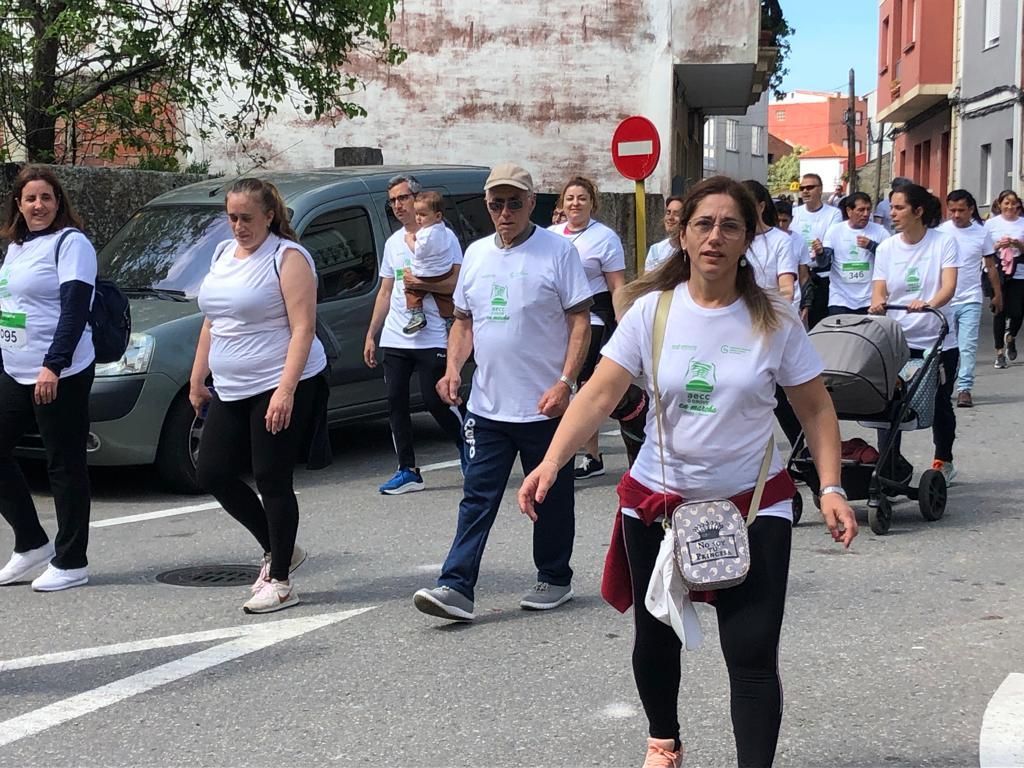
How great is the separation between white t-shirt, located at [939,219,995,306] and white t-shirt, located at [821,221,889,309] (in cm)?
63

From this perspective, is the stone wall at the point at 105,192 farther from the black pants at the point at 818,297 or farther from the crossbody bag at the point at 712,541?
the crossbody bag at the point at 712,541

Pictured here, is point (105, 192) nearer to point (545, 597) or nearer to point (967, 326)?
point (967, 326)

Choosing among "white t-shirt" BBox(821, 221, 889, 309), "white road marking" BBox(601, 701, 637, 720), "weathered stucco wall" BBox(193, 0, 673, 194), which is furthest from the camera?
"weathered stucco wall" BBox(193, 0, 673, 194)

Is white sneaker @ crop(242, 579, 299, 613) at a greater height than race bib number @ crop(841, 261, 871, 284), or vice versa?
race bib number @ crop(841, 261, 871, 284)

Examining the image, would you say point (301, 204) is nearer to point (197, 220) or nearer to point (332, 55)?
point (197, 220)

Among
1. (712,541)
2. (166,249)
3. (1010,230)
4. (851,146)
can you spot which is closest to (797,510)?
(712,541)

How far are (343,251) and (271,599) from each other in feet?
13.7

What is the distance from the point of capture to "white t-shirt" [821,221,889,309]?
1098cm

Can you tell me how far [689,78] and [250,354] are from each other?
21485mm

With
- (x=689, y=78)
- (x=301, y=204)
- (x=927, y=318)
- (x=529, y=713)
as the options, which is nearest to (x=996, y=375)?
(x=927, y=318)

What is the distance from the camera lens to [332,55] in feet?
48.7

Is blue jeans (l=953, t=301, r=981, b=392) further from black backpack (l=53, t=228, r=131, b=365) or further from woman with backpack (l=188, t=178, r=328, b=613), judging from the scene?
black backpack (l=53, t=228, r=131, b=365)

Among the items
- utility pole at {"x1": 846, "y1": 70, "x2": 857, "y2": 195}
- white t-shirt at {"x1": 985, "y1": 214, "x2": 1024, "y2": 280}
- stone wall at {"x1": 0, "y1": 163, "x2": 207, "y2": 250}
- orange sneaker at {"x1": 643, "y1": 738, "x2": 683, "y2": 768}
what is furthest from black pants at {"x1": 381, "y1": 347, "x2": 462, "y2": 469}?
utility pole at {"x1": 846, "y1": 70, "x2": 857, "y2": 195}

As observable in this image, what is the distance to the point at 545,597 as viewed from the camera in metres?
6.01
